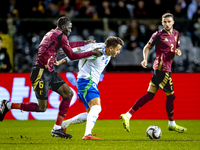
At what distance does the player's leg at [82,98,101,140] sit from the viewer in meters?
5.43

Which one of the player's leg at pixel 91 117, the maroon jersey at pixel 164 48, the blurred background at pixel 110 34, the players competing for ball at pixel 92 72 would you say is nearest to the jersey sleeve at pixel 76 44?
the players competing for ball at pixel 92 72

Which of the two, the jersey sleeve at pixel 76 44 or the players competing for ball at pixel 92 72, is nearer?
the players competing for ball at pixel 92 72

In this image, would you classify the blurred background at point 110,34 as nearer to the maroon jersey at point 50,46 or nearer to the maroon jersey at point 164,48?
the maroon jersey at point 164,48

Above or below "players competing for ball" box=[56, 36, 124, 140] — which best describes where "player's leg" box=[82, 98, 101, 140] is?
below

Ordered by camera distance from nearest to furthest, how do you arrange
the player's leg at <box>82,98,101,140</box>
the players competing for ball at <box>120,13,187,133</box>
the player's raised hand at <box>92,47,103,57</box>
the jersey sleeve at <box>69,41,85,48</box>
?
the player's leg at <box>82,98,101,140</box> → the player's raised hand at <box>92,47,103,57</box> → the jersey sleeve at <box>69,41,85,48</box> → the players competing for ball at <box>120,13,187,133</box>

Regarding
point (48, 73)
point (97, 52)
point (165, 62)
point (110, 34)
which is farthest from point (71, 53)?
point (110, 34)

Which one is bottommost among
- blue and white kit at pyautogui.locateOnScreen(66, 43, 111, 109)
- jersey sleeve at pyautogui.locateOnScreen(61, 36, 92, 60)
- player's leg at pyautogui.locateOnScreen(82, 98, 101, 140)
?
player's leg at pyautogui.locateOnScreen(82, 98, 101, 140)

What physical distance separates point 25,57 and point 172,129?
5.04m

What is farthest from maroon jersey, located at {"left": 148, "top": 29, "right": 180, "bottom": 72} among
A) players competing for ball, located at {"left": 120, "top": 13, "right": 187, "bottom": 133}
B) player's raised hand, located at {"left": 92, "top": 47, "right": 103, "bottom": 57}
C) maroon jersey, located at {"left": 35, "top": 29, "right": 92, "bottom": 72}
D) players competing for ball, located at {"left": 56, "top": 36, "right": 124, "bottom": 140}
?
maroon jersey, located at {"left": 35, "top": 29, "right": 92, "bottom": 72}

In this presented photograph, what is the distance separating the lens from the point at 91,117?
5512 mm

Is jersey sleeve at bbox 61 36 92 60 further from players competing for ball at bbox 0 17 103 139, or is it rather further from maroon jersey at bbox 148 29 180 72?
maroon jersey at bbox 148 29 180 72

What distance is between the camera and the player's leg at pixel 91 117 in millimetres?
5425

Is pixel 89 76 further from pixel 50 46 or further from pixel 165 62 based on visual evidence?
pixel 165 62

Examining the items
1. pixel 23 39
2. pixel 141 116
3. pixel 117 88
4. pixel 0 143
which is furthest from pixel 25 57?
pixel 0 143
